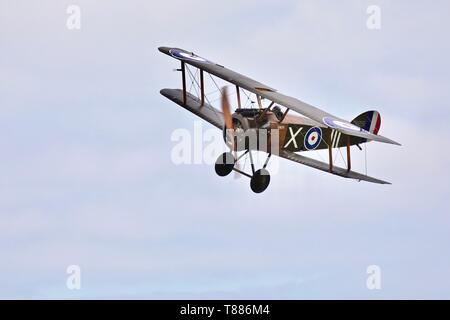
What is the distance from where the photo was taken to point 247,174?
26672 mm

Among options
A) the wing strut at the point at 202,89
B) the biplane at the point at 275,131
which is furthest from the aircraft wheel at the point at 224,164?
the wing strut at the point at 202,89

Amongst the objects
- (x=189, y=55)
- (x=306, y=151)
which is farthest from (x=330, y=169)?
(x=189, y=55)

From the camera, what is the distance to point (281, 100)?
26594mm

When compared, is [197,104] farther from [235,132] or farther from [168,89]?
[235,132]

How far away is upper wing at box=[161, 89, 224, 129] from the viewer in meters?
28.8

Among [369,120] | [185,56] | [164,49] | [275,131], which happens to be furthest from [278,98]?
[164,49]

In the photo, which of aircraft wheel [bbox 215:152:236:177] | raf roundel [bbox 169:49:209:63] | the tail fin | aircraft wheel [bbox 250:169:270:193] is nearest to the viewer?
aircraft wheel [bbox 250:169:270:193]

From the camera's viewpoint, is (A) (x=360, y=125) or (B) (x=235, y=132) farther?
(A) (x=360, y=125)

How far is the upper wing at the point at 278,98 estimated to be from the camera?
25.9 m

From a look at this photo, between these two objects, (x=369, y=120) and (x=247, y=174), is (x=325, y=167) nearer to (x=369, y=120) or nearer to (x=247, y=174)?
(x=247, y=174)

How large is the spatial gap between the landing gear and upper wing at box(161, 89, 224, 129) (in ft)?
4.55

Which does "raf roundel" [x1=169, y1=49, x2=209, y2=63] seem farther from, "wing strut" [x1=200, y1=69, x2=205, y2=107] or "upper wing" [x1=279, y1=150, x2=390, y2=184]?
"upper wing" [x1=279, y1=150, x2=390, y2=184]

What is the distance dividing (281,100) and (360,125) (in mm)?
3850

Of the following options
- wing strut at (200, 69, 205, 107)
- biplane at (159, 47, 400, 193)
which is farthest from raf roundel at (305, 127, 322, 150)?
wing strut at (200, 69, 205, 107)
